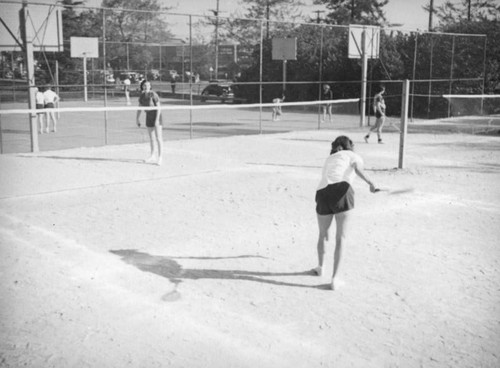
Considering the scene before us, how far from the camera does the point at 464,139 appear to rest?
2070cm

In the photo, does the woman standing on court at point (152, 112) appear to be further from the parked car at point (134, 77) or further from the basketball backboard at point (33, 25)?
the parked car at point (134, 77)

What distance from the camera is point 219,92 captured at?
136 ft

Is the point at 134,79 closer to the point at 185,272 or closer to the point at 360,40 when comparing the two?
the point at 360,40

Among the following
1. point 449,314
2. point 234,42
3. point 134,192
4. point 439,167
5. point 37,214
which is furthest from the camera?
point 234,42

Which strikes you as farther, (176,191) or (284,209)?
(176,191)

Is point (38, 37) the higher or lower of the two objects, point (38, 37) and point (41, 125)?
the higher

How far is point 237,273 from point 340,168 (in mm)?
1724

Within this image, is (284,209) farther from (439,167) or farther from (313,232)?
(439,167)

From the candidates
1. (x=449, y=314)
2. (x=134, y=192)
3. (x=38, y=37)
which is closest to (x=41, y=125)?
(x=38, y=37)

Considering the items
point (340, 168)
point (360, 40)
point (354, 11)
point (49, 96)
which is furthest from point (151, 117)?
point (354, 11)

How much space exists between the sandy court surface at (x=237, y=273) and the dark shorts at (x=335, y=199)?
2.85ft

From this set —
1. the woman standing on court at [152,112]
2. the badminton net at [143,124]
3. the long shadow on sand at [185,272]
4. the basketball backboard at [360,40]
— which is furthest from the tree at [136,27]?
the long shadow on sand at [185,272]

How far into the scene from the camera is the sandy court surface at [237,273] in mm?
4949

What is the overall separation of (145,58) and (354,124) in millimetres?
16226
